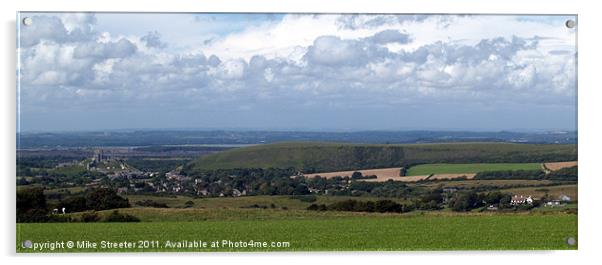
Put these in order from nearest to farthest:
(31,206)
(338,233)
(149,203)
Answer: (31,206)
(338,233)
(149,203)

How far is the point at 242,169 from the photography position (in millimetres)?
14781

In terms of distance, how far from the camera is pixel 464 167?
1501 centimetres

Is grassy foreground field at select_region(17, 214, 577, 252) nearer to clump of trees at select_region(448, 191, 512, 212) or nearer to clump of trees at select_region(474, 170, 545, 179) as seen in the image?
clump of trees at select_region(448, 191, 512, 212)

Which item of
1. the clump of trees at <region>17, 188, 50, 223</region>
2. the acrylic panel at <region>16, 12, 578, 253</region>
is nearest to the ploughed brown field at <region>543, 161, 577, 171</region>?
the acrylic panel at <region>16, 12, 578, 253</region>

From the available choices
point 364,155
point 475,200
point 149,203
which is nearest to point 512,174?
point 475,200

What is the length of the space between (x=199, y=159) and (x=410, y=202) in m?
2.88

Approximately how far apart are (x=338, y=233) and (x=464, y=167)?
1952mm

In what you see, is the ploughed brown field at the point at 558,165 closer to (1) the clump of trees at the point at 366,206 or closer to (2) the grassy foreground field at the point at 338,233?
(2) the grassy foreground field at the point at 338,233

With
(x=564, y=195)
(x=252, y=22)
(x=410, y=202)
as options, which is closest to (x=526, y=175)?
(x=564, y=195)

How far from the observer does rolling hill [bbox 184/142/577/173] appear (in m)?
14.8

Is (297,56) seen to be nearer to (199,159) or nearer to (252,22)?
(252,22)

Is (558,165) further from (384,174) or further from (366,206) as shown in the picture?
(366,206)

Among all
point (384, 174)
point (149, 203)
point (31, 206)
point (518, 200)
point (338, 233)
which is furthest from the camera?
point (518, 200)

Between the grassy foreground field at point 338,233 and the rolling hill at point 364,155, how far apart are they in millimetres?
746
